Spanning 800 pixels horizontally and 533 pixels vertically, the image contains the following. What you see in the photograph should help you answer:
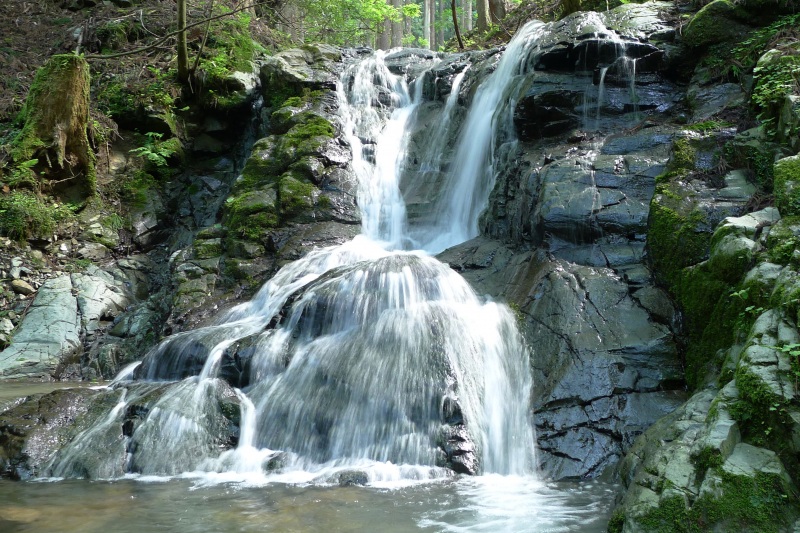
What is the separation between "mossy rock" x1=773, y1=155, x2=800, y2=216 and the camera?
4.88 metres

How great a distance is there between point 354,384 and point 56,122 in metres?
8.33

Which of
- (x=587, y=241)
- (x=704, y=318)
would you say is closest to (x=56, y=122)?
(x=587, y=241)

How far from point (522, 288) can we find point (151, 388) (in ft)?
14.0

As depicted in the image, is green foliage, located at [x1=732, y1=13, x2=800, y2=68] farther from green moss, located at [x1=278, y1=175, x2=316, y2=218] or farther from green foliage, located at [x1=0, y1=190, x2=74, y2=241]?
green foliage, located at [x1=0, y1=190, x2=74, y2=241]

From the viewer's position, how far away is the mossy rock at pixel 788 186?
488cm

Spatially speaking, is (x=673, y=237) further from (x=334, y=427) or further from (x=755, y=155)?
(x=334, y=427)

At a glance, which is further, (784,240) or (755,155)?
(755,155)

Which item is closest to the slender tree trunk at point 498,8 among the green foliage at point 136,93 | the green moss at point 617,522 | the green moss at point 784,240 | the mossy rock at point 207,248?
the green foliage at point 136,93

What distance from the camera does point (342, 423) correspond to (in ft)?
19.1

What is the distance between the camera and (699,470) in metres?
3.51

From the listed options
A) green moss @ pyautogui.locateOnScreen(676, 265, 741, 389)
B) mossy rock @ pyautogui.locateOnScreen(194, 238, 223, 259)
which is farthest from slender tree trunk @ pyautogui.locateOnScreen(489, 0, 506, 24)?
green moss @ pyautogui.locateOnScreen(676, 265, 741, 389)

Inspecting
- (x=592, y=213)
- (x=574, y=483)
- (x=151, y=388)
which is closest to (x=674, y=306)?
(x=592, y=213)

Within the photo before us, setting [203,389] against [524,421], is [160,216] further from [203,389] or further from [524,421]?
[524,421]

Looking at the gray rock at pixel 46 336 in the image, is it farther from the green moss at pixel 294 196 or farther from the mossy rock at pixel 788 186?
the mossy rock at pixel 788 186
